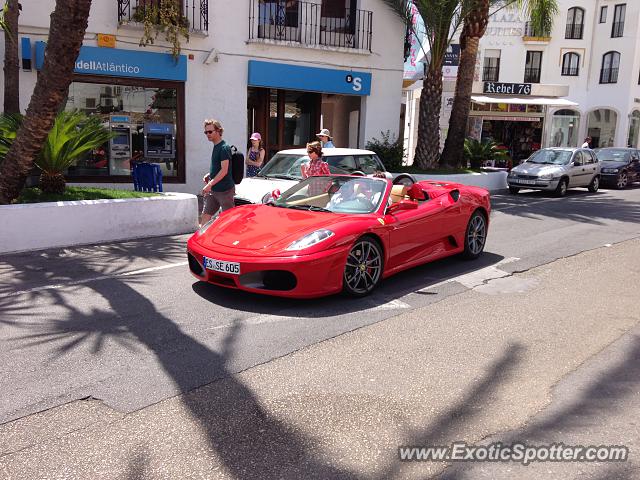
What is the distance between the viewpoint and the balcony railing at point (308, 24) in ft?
54.1

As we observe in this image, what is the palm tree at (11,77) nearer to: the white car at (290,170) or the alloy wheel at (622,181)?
the white car at (290,170)

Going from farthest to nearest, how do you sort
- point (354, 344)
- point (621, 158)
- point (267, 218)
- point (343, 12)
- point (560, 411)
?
point (621, 158)
point (343, 12)
point (267, 218)
point (354, 344)
point (560, 411)

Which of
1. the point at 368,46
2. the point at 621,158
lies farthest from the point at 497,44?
the point at 368,46

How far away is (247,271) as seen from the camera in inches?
222

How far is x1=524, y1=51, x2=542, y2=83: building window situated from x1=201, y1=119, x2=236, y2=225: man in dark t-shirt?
3562cm

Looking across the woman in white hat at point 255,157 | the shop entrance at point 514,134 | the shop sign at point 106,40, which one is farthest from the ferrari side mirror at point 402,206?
the shop entrance at point 514,134

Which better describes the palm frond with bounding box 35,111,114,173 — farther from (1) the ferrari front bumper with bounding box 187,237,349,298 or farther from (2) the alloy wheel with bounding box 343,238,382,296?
(2) the alloy wheel with bounding box 343,238,382,296

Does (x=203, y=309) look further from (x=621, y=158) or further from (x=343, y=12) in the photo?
(x=621, y=158)

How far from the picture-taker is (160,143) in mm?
15484

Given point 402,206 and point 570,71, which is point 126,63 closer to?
point 402,206

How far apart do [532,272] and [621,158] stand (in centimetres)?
1725

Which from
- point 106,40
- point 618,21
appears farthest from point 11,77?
point 618,21

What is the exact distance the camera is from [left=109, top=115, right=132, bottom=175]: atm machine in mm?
15039

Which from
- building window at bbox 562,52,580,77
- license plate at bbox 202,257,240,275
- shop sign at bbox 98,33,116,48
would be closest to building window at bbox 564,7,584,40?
building window at bbox 562,52,580,77
